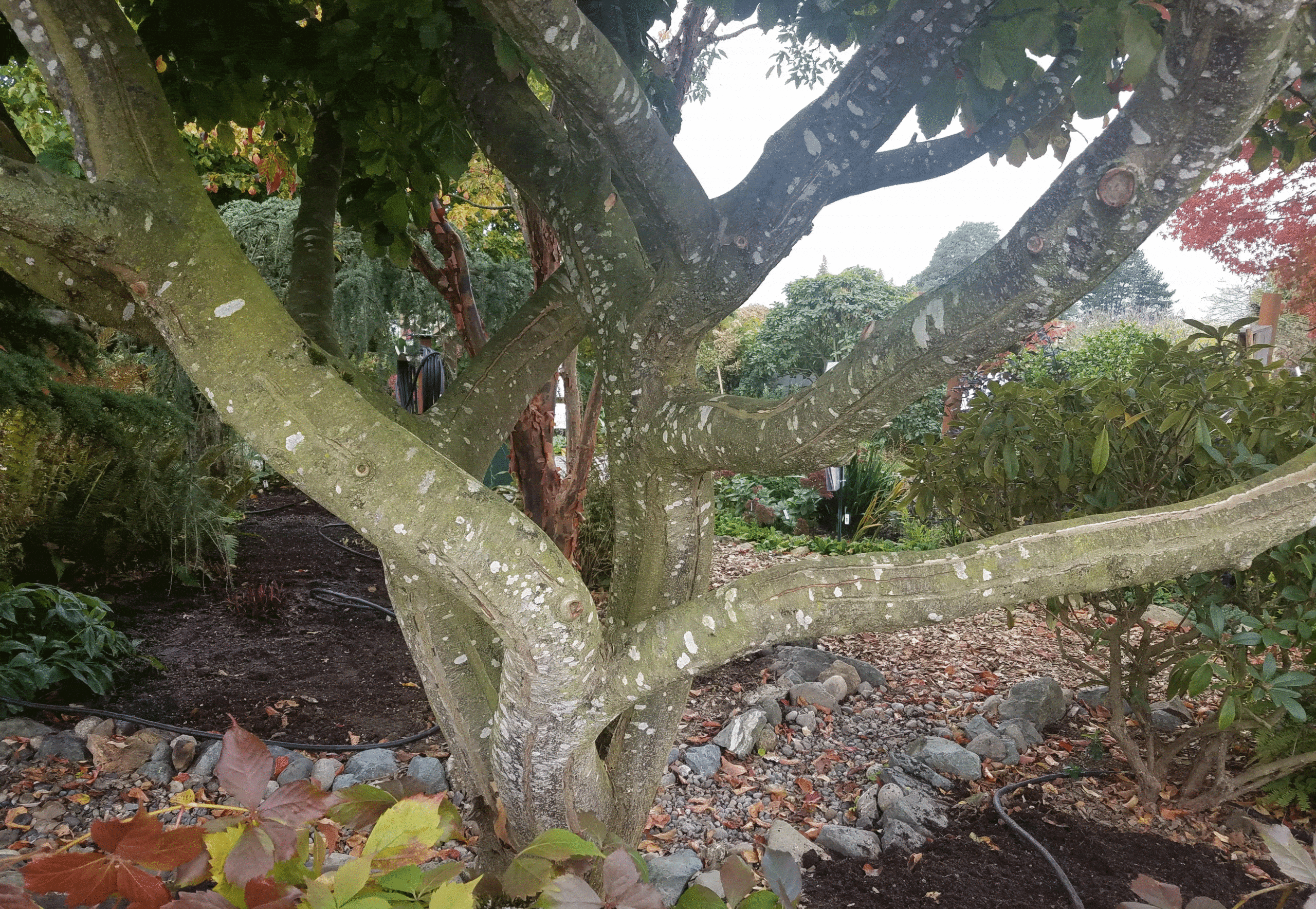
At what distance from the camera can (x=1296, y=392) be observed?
2082 millimetres

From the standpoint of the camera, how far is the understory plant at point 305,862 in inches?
28.4

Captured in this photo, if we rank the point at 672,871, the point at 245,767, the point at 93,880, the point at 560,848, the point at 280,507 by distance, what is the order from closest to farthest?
the point at 93,880 → the point at 245,767 → the point at 560,848 → the point at 672,871 → the point at 280,507

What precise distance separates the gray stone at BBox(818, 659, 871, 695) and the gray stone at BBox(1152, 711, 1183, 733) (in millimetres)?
1178

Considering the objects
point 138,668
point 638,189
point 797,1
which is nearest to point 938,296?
point 638,189

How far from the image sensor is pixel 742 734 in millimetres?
2920

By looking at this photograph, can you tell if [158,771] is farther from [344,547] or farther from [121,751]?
[344,547]

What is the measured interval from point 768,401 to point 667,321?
288 millimetres

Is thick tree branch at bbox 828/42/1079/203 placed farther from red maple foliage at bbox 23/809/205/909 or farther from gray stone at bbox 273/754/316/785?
gray stone at bbox 273/754/316/785

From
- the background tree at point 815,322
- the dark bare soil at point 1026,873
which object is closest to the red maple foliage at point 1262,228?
the background tree at point 815,322

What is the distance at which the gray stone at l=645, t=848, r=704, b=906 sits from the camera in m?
2.09

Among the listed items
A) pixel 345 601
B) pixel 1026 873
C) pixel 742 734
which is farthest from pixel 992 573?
pixel 345 601

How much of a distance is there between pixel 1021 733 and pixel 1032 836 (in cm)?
82

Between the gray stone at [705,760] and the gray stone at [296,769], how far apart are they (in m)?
1.31

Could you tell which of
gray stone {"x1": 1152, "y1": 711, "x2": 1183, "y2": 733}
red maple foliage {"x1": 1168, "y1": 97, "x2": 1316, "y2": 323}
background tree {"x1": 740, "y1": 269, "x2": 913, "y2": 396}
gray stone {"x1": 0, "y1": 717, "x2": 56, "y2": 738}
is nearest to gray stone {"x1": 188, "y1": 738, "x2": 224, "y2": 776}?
gray stone {"x1": 0, "y1": 717, "x2": 56, "y2": 738}
